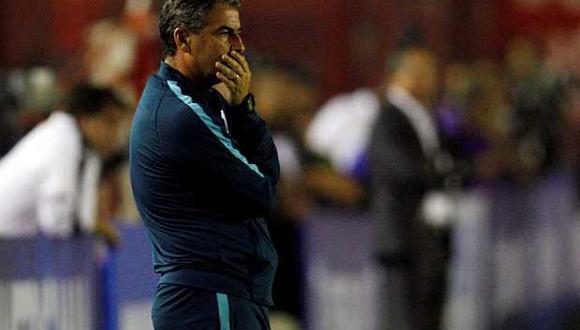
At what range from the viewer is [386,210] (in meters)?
10.4

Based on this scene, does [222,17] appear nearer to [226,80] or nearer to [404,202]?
[226,80]

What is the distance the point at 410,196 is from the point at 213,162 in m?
5.31

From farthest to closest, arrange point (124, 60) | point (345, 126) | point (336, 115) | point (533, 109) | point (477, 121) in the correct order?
point (533, 109), point (477, 121), point (345, 126), point (336, 115), point (124, 60)

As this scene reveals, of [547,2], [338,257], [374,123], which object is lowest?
[338,257]

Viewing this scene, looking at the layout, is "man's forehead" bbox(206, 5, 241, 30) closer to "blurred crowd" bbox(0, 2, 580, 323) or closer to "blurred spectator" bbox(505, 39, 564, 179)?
"blurred crowd" bbox(0, 2, 580, 323)

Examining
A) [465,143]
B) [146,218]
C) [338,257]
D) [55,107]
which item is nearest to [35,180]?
[55,107]

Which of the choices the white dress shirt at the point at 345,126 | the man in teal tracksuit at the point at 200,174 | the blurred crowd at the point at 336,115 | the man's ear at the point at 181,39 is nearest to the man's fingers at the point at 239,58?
the man in teal tracksuit at the point at 200,174

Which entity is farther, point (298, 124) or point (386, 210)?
point (386, 210)

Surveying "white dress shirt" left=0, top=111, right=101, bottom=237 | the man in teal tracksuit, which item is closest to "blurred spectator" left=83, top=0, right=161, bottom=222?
"white dress shirt" left=0, top=111, right=101, bottom=237

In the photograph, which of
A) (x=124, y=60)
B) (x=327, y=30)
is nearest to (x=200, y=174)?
(x=124, y=60)

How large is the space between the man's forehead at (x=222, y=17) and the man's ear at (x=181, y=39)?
0.08 m

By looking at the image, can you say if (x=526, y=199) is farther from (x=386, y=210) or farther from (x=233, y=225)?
(x=233, y=225)

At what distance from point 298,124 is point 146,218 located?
A: 4.42 meters

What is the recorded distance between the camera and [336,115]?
421 inches
